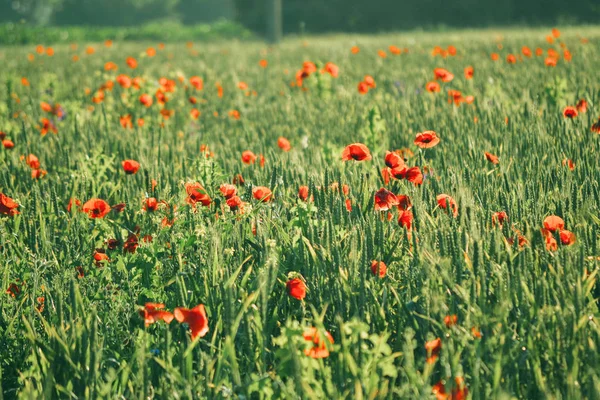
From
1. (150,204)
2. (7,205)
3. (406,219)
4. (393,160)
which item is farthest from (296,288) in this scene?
(7,205)

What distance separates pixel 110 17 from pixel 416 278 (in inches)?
2691

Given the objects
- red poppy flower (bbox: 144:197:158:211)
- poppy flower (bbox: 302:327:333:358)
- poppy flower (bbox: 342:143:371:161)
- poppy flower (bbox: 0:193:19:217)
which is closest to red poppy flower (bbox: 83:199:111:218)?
red poppy flower (bbox: 144:197:158:211)

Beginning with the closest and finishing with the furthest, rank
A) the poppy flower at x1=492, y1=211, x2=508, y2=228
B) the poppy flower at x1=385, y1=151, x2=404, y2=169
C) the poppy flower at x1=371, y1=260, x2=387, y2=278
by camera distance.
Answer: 1. the poppy flower at x1=371, y1=260, x2=387, y2=278
2. the poppy flower at x1=492, y1=211, x2=508, y2=228
3. the poppy flower at x1=385, y1=151, x2=404, y2=169

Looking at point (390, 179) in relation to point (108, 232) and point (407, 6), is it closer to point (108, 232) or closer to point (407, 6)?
point (108, 232)

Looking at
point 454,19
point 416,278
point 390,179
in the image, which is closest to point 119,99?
point 390,179

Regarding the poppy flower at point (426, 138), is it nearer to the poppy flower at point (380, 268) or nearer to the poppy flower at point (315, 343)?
the poppy flower at point (380, 268)

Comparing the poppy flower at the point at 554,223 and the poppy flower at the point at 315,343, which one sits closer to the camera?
the poppy flower at the point at 315,343

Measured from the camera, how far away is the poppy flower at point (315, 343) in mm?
1338

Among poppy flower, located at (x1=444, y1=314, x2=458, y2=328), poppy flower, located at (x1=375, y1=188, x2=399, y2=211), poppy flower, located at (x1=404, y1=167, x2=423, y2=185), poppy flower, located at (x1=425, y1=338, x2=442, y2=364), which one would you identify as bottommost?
poppy flower, located at (x1=425, y1=338, x2=442, y2=364)

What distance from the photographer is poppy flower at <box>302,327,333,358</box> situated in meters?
1.34

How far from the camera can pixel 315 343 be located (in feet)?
4.47

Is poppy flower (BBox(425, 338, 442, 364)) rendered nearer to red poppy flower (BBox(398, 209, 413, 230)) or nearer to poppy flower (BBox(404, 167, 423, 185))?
red poppy flower (BBox(398, 209, 413, 230))

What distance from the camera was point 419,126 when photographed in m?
3.70

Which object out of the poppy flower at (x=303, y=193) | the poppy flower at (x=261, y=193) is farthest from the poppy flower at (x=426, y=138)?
the poppy flower at (x=261, y=193)
